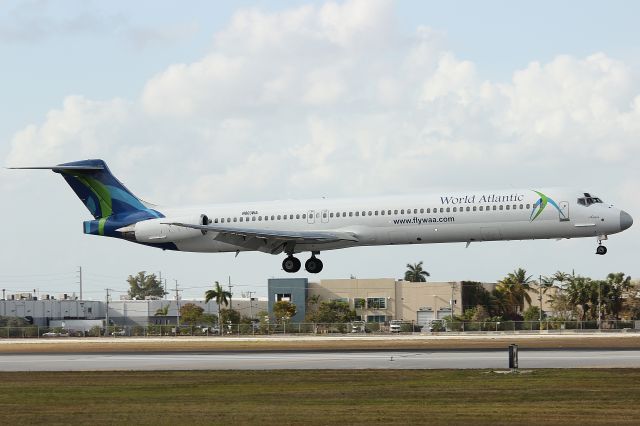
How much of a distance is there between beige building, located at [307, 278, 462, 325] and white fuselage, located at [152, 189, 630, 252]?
2569 inches

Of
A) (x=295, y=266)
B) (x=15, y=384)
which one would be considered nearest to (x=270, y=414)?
(x=15, y=384)

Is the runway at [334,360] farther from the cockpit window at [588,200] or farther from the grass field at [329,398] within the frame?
the cockpit window at [588,200]

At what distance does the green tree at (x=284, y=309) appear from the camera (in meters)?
117

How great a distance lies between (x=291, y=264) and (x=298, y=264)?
452 millimetres

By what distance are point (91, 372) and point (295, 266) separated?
74.0 ft

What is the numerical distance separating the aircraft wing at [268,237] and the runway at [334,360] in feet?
24.3

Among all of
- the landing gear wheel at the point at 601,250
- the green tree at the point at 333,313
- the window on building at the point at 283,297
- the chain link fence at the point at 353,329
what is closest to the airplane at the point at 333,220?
the landing gear wheel at the point at 601,250

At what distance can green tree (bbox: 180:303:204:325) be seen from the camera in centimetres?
Answer: 12506

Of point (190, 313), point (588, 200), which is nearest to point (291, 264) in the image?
point (588, 200)

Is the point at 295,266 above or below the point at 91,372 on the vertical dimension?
above

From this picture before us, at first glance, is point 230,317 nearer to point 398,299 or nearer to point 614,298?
point 398,299

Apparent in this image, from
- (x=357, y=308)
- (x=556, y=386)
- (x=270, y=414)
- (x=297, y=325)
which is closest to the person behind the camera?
(x=270, y=414)

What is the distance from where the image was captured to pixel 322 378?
3359cm

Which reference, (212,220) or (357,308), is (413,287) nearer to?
(357,308)
